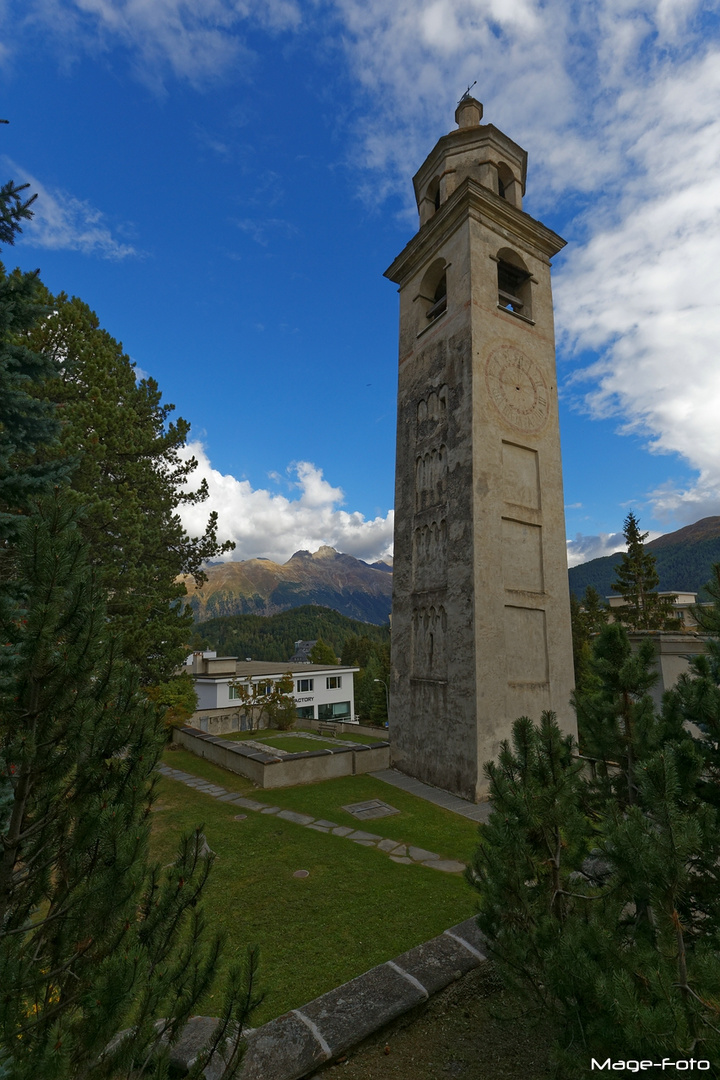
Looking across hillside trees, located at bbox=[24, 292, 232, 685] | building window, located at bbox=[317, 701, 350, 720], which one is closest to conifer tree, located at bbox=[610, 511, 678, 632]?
building window, located at bbox=[317, 701, 350, 720]

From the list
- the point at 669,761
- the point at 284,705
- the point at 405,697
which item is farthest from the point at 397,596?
the point at 669,761

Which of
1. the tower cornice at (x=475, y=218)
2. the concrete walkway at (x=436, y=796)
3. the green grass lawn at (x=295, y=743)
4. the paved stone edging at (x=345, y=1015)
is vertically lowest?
the green grass lawn at (x=295, y=743)

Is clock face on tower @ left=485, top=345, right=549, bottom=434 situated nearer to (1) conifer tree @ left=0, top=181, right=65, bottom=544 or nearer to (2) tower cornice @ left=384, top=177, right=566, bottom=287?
(2) tower cornice @ left=384, top=177, right=566, bottom=287

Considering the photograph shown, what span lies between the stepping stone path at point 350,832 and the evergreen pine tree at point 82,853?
22.4 ft

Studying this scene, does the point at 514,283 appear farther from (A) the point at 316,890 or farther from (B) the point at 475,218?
(A) the point at 316,890

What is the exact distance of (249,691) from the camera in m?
29.2

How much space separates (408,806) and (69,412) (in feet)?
47.8

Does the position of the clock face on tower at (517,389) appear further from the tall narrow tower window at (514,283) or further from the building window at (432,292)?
the building window at (432,292)

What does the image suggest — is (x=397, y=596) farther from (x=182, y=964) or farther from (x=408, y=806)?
(x=182, y=964)

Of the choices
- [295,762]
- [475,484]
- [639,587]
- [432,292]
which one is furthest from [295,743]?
[639,587]

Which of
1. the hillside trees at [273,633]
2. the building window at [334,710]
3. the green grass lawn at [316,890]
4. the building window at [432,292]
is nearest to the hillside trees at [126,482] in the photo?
the green grass lawn at [316,890]

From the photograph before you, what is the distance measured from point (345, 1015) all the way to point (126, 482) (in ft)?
54.7

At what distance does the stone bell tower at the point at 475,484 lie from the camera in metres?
13.3

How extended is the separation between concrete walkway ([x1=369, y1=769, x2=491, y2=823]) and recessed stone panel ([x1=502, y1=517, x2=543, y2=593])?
18.7 ft
